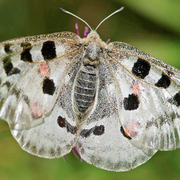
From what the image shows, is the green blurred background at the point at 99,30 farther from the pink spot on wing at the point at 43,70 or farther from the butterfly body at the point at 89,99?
the pink spot on wing at the point at 43,70

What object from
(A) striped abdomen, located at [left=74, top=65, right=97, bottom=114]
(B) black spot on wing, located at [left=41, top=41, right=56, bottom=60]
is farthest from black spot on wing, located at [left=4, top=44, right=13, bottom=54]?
(A) striped abdomen, located at [left=74, top=65, right=97, bottom=114]

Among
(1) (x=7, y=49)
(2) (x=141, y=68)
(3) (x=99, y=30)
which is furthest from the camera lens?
(3) (x=99, y=30)

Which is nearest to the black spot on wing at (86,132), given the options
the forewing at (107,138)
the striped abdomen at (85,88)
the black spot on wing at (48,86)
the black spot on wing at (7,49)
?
the forewing at (107,138)

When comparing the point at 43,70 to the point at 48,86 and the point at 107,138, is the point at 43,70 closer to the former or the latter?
the point at 48,86

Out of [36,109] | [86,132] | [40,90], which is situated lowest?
[86,132]

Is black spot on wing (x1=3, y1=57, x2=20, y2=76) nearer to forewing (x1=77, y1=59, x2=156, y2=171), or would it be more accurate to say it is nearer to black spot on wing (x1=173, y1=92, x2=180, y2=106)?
forewing (x1=77, y1=59, x2=156, y2=171)

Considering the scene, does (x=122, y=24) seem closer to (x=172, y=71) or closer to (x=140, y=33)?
(x=140, y=33)

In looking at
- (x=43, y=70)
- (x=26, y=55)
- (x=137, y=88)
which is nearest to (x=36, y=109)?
(x=43, y=70)
